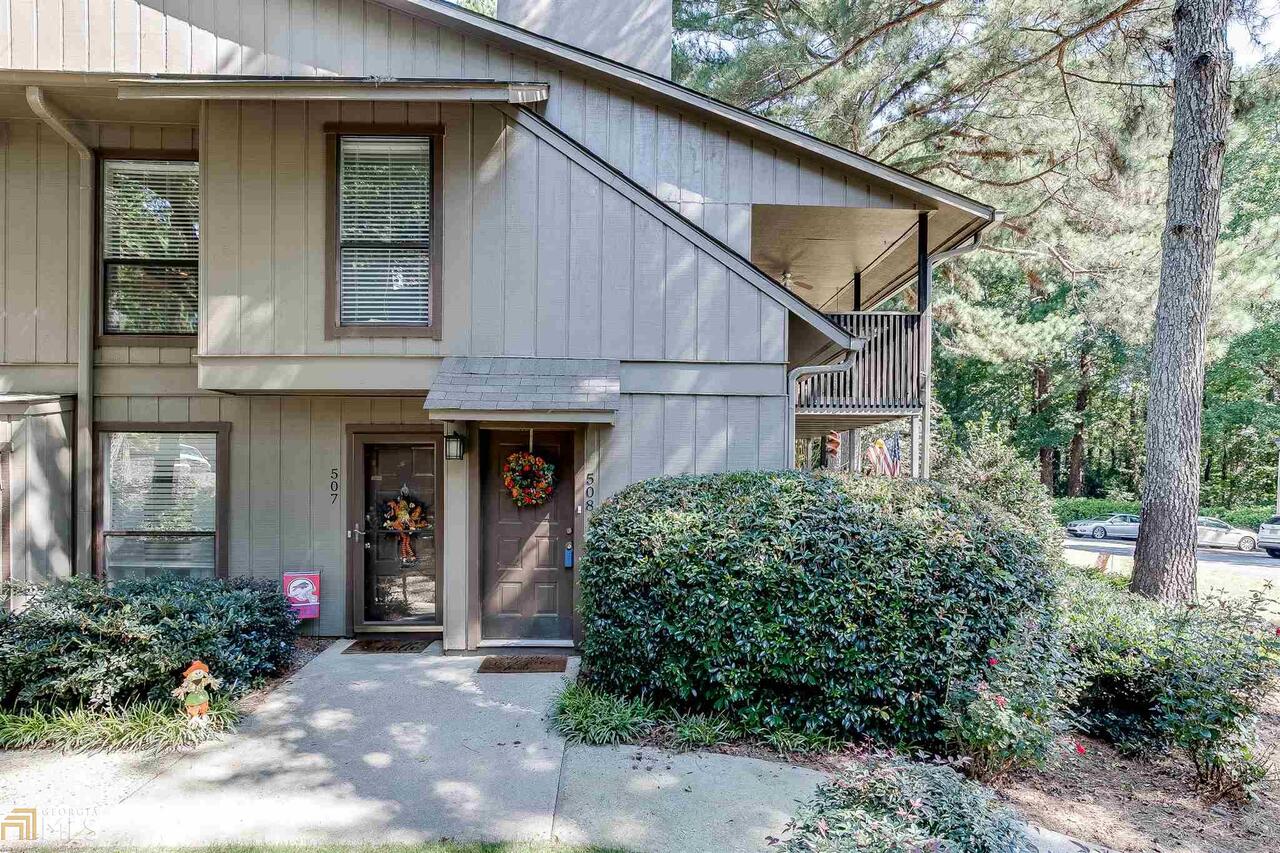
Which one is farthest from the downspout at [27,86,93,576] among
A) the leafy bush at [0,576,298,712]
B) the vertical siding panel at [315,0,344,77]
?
the vertical siding panel at [315,0,344,77]

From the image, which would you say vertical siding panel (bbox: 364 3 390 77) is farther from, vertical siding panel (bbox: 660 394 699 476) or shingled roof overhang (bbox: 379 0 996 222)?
vertical siding panel (bbox: 660 394 699 476)

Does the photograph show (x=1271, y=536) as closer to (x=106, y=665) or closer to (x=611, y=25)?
(x=611, y=25)

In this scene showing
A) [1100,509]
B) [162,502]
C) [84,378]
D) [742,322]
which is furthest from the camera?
[1100,509]

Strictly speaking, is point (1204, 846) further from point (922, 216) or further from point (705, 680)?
point (922, 216)

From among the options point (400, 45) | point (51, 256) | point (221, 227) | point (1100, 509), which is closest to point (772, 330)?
point (400, 45)

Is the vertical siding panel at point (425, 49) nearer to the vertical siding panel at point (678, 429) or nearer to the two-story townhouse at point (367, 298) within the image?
the two-story townhouse at point (367, 298)

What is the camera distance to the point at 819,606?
4102mm

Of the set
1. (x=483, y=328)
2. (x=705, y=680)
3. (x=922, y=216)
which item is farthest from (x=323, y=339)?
(x=922, y=216)

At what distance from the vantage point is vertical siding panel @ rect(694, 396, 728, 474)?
5.77 meters

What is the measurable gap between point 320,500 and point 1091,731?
661cm

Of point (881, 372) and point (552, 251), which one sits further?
point (881, 372)

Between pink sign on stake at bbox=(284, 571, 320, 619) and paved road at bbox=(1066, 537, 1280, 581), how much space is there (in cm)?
1665

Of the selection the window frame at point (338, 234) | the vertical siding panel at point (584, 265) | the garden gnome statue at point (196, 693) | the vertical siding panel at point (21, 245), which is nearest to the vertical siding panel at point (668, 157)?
the vertical siding panel at point (584, 265)

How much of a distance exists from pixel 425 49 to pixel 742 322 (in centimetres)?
383
